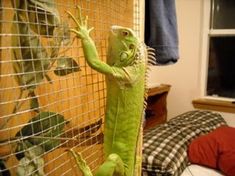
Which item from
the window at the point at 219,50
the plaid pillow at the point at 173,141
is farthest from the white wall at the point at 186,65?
the plaid pillow at the point at 173,141

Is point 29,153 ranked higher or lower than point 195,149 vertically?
higher

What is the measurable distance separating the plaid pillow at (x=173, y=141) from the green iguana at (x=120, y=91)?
3.48ft

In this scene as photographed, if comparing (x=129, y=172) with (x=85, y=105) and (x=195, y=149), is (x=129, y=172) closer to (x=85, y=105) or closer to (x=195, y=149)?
(x=85, y=105)

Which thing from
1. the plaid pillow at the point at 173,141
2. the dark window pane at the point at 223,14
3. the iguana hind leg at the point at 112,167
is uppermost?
the dark window pane at the point at 223,14

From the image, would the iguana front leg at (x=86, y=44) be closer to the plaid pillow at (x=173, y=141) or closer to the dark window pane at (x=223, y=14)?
the plaid pillow at (x=173, y=141)

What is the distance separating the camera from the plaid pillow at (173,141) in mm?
1668

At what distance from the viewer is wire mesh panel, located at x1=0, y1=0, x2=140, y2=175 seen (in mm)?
485

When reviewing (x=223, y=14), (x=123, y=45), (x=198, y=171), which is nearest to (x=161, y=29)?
(x=123, y=45)

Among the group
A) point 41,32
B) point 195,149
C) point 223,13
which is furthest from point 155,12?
point 223,13

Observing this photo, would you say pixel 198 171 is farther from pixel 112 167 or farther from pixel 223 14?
pixel 223 14

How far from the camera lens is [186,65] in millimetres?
3037

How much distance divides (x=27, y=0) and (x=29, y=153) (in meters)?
0.28

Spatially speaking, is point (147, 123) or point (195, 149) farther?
point (147, 123)

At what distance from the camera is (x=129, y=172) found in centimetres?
65
